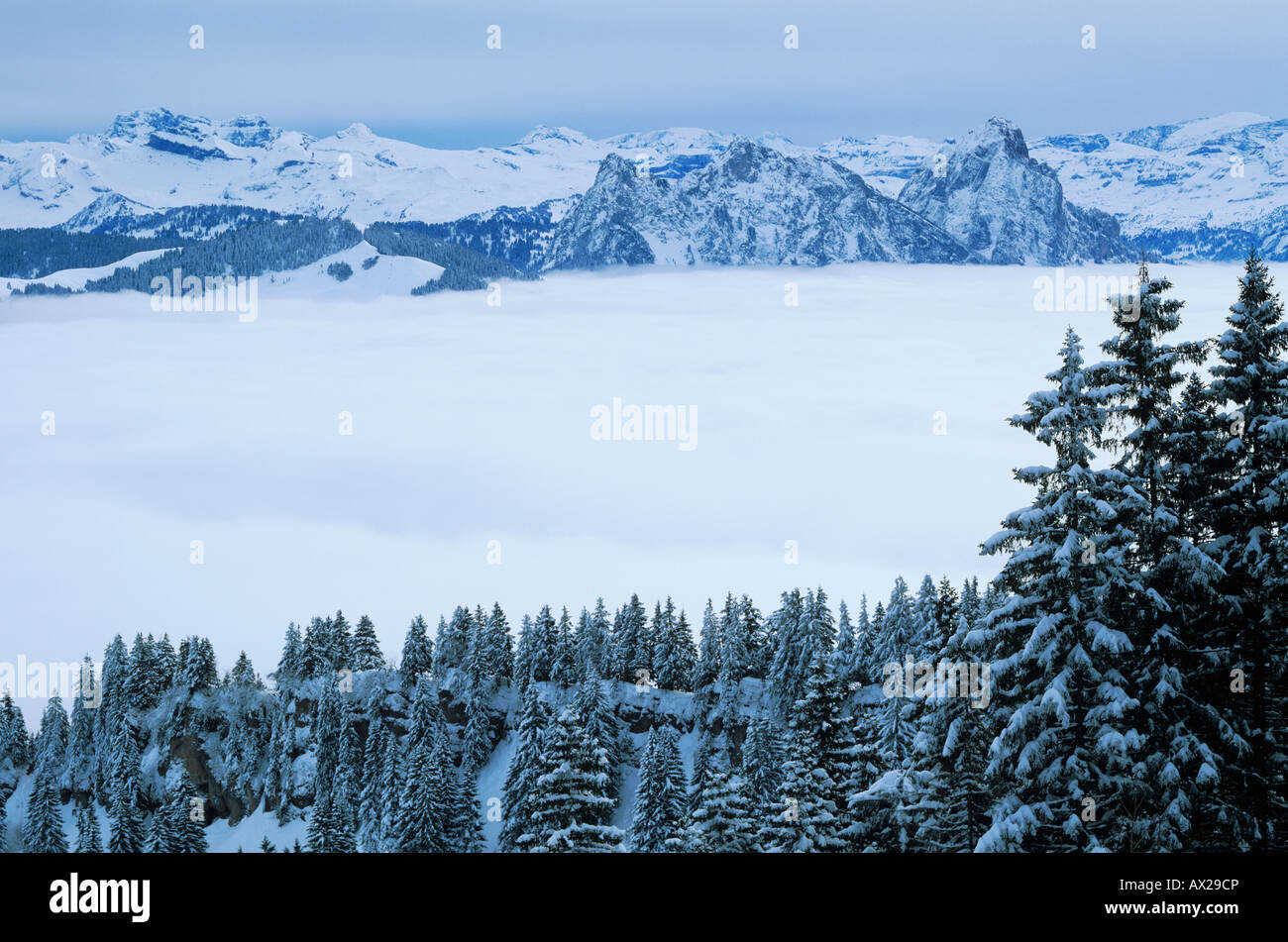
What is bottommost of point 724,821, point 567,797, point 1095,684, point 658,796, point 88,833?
point 88,833

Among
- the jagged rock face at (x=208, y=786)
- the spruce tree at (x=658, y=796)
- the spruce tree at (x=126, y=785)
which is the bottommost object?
the jagged rock face at (x=208, y=786)

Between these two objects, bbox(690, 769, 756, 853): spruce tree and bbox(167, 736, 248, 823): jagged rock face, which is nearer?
bbox(690, 769, 756, 853): spruce tree

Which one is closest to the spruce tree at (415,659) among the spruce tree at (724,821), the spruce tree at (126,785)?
the spruce tree at (126,785)

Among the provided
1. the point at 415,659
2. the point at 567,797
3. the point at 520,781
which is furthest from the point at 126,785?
the point at 567,797

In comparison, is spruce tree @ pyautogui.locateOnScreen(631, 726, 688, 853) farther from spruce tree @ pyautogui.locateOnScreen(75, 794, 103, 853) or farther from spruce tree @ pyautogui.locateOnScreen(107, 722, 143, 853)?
spruce tree @ pyautogui.locateOnScreen(75, 794, 103, 853)

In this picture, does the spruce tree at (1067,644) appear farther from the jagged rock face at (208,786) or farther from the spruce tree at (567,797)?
the jagged rock face at (208,786)

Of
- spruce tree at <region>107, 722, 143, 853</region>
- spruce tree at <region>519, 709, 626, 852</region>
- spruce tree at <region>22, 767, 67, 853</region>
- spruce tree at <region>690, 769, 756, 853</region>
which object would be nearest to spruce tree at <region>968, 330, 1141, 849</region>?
spruce tree at <region>519, 709, 626, 852</region>

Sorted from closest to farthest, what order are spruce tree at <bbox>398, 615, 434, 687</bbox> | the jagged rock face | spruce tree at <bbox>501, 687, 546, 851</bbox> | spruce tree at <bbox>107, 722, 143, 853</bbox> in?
spruce tree at <bbox>501, 687, 546, 851</bbox> → spruce tree at <bbox>107, 722, 143, 853</bbox> → spruce tree at <bbox>398, 615, 434, 687</bbox> → the jagged rock face

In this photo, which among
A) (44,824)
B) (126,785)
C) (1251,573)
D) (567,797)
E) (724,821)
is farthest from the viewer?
(126,785)

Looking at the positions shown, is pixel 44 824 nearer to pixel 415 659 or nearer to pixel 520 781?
pixel 415 659

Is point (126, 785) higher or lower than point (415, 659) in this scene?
lower
